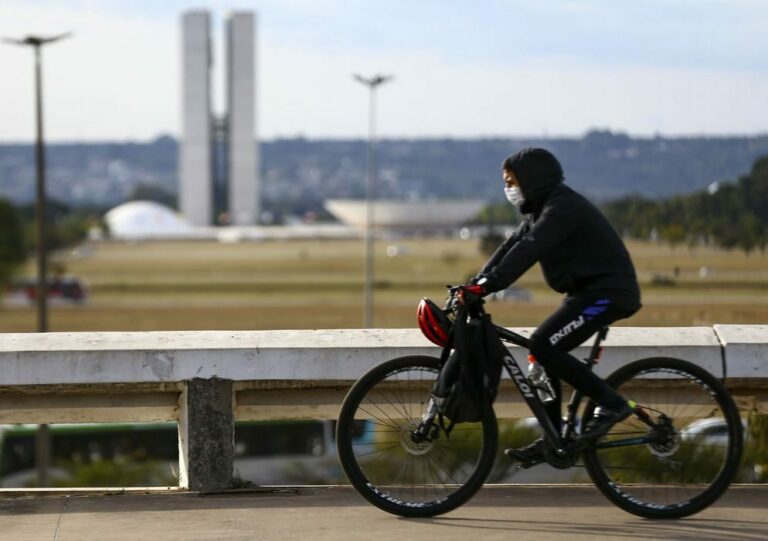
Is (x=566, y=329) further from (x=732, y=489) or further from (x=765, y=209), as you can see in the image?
(x=765, y=209)

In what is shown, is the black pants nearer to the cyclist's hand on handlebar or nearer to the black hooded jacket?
the black hooded jacket

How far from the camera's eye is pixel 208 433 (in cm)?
682

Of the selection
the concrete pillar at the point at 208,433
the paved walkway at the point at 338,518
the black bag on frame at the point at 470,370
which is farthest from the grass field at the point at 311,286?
the concrete pillar at the point at 208,433

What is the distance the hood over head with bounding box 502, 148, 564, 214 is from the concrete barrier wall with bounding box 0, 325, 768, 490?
0.80 meters

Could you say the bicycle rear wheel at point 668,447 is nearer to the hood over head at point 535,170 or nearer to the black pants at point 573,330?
the black pants at point 573,330

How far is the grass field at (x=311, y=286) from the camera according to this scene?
17.1 meters

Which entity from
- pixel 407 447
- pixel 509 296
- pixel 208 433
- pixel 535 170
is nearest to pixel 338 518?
pixel 407 447

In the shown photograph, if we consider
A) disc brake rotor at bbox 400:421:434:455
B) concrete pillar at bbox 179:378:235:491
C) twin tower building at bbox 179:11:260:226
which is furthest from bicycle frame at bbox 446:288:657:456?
twin tower building at bbox 179:11:260:226

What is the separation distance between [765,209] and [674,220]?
2.60 m

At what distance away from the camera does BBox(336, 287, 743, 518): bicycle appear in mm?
6195

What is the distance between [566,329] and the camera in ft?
20.0

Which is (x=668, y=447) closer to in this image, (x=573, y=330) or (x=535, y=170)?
(x=573, y=330)

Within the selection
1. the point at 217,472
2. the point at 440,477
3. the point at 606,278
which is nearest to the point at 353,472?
the point at 440,477

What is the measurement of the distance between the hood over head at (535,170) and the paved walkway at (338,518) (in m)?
1.37
